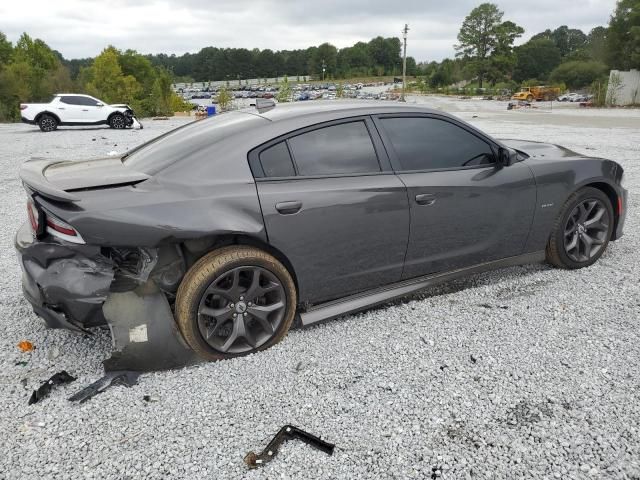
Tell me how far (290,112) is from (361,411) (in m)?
1.94

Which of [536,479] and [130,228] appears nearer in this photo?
[536,479]

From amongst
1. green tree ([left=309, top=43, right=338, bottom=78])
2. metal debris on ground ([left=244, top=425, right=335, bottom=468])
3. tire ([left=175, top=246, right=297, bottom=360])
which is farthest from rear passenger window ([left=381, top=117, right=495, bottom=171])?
green tree ([left=309, top=43, right=338, bottom=78])

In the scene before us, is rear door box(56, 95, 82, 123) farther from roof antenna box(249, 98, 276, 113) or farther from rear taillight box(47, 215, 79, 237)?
rear taillight box(47, 215, 79, 237)

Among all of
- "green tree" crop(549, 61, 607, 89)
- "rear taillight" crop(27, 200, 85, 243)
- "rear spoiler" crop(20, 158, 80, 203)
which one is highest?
"green tree" crop(549, 61, 607, 89)

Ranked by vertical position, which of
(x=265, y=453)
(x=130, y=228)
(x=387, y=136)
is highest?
(x=387, y=136)

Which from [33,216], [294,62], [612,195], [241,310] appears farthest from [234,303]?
[294,62]

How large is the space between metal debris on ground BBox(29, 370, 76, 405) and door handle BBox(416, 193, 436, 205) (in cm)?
241

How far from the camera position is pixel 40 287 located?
8.95 feet

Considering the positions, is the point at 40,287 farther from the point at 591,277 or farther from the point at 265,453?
the point at 591,277

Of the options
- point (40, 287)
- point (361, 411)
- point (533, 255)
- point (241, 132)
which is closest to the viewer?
point (361, 411)

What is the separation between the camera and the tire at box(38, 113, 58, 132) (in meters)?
18.8

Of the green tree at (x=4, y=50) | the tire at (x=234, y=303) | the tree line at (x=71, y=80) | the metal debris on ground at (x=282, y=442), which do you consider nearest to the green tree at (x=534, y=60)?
the tree line at (x=71, y=80)

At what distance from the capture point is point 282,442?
2305 mm

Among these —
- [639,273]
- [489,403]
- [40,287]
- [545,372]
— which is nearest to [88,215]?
[40,287]
